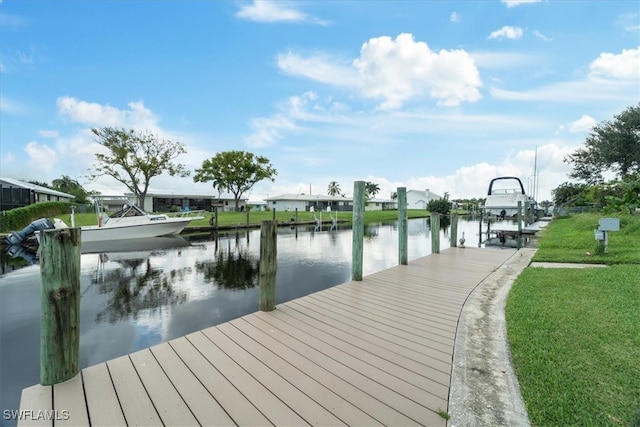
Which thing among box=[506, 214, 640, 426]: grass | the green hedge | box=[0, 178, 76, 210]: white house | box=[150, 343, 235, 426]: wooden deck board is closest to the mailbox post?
box=[506, 214, 640, 426]: grass

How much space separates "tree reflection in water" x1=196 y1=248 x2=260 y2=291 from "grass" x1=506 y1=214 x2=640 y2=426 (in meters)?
5.47

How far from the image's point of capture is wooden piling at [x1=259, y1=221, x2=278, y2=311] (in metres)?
3.62

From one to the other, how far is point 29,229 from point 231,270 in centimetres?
888

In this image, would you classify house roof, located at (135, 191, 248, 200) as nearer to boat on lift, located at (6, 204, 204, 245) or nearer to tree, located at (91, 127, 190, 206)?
tree, located at (91, 127, 190, 206)

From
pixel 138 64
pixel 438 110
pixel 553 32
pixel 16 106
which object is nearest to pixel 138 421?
pixel 553 32

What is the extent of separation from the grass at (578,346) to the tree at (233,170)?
3518 centimetres

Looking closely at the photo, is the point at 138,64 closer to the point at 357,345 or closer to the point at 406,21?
the point at 406,21

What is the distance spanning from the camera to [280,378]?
7.21ft

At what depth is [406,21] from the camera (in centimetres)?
1237

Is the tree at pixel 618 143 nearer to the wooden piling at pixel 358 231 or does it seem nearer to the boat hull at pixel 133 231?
the wooden piling at pixel 358 231

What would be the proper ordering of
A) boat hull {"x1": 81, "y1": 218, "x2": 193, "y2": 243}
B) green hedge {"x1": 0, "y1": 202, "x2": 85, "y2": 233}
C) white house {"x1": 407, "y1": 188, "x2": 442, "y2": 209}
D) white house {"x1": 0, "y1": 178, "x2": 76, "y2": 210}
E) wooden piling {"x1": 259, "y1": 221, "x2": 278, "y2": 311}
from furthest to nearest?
1. white house {"x1": 407, "y1": 188, "x2": 442, "y2": 209}
2. white house {"x1": 0, "y1": 178, "x2": 76, "y2": 210}
3. green hedge {"x1": 0, "y1": 202, "x2": 85, "y2": 233}
4. boat hull {"x1": 81, "y1": 218, "x2": 193, "y2": 243}
5. wooden piling {"x1": 259, "y1": 221, "x2": 278, "y2": 311}

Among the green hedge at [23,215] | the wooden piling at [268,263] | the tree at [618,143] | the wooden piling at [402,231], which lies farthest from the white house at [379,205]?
the wooden piling at [268,263]

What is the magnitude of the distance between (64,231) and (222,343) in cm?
162

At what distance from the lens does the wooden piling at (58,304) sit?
2.02 meters
